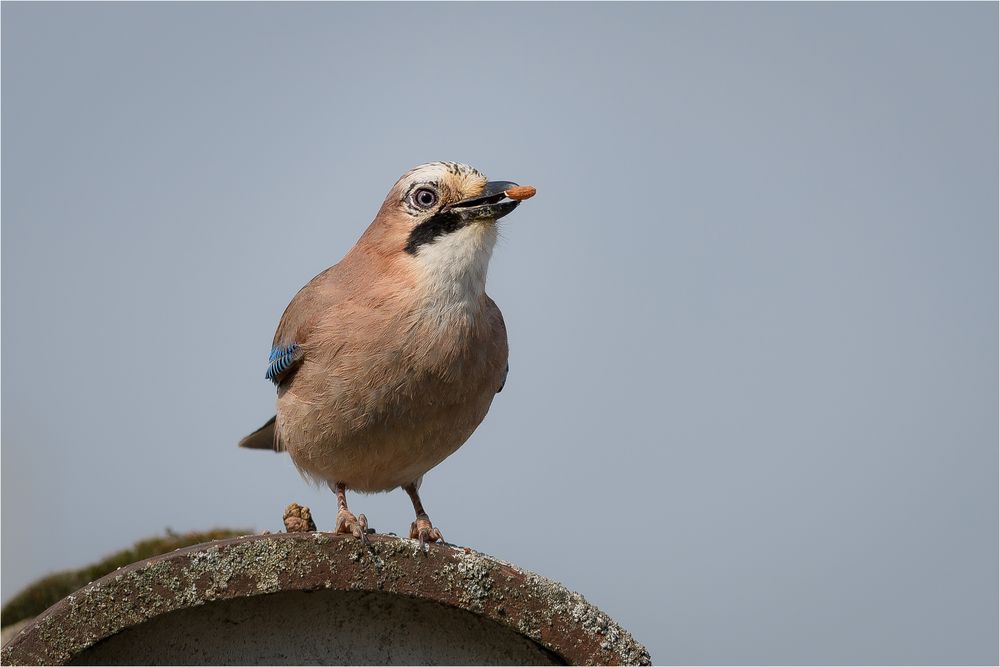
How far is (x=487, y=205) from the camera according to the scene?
9000 millimetres

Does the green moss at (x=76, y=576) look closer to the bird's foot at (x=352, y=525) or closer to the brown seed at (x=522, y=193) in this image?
the bird's foot at (x=352, y=525)

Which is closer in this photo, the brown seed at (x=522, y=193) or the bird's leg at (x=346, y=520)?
the bird's leg at (x=346, y=520)

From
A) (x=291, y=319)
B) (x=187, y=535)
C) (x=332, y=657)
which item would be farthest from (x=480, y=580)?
(x=187, y=535)

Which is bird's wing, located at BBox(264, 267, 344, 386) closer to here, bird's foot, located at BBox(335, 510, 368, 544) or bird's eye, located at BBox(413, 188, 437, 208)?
bird's eye, located at BBox(413, 188, 437, 208)

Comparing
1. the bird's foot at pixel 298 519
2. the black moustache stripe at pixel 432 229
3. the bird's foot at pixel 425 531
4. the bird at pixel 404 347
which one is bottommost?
the bird's foot at pixel 298 519

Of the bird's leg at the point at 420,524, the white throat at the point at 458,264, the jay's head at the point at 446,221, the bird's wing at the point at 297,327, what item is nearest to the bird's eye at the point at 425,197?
the jay's head at the point at 446,221

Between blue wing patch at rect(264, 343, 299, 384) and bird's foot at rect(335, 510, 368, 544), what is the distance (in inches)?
51.5

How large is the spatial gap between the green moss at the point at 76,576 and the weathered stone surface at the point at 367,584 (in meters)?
5.00

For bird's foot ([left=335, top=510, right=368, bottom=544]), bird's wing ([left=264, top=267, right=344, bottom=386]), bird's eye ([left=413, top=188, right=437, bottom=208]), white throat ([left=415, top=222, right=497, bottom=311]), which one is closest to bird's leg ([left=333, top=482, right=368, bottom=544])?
bird's foot ([left=335, top=510, right=368, bottom=544])

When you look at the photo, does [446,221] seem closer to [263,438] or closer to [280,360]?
[280,360]

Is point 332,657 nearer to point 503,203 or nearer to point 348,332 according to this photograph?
point 348,332

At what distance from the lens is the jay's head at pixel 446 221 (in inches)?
355

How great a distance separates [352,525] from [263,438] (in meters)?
3.70

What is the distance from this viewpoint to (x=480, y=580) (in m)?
6.68
